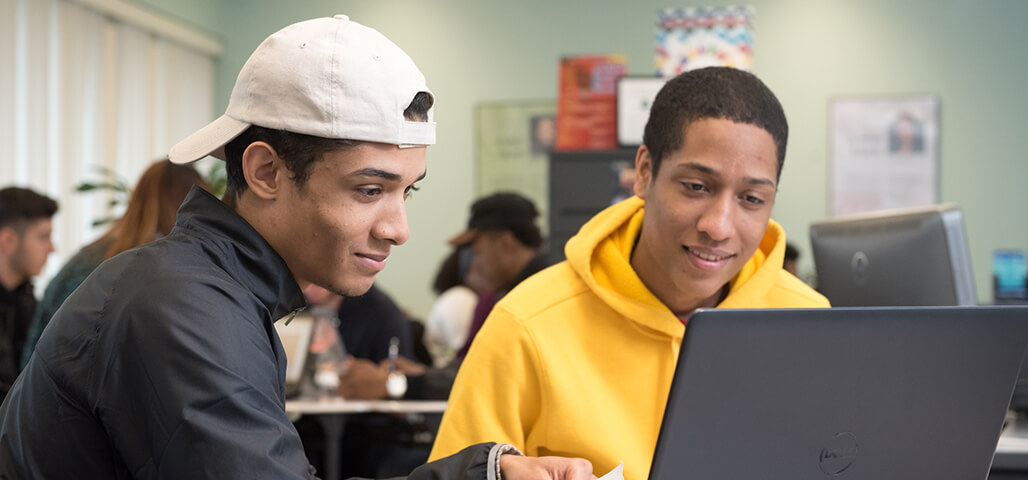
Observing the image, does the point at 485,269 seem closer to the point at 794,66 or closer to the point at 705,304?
the point at 705,304

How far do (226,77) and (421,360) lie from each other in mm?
3141

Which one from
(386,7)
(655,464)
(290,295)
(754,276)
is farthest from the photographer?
(386,7)

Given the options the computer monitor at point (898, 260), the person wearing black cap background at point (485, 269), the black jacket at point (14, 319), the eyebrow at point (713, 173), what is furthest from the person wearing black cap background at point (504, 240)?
the eyebrow at point (713, 173)

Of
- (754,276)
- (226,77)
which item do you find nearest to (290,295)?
(754,276)

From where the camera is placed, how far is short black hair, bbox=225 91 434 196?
1.03 m

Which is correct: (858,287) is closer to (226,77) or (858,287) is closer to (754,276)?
(754,276)

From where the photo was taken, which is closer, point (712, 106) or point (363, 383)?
point (712, 106)

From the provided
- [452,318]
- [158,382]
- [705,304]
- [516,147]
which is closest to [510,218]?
[452,318]

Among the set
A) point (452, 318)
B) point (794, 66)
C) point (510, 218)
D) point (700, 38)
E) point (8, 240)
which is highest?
point (794, 66)

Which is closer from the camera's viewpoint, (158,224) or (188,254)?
(188,254)

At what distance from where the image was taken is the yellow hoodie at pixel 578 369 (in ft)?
4.43

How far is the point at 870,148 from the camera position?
639 centimetres

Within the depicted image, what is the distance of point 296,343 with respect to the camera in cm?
369

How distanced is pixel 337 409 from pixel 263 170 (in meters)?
2.74
